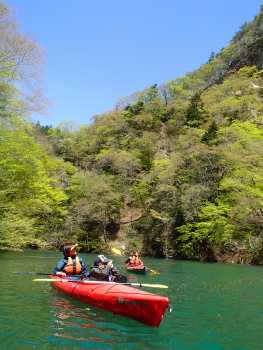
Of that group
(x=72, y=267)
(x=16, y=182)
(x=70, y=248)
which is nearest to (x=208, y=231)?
(x=16, y=182)

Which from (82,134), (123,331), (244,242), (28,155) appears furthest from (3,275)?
(82,134)

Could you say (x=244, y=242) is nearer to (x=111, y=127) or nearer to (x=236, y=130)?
(x=236, y=130)

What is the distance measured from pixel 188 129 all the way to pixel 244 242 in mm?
15538

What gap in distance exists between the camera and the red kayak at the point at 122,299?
4.18 m

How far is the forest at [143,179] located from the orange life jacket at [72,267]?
20.0 feet

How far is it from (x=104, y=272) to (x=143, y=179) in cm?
2259

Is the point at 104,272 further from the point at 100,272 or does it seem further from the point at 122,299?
the point at 122,299

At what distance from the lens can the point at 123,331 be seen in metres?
4.11

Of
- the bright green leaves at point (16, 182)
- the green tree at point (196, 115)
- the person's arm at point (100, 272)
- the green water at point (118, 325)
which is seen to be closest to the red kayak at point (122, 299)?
the green water at point (118, 325)

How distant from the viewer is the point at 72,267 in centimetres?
685

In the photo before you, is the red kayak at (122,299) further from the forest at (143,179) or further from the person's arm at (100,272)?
the forest at (143,179)

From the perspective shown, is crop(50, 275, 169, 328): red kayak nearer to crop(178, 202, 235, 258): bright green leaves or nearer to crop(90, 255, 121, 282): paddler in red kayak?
crop(90, 255, 121, 282): paddler in red kayak

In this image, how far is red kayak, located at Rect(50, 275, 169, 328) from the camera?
4180mm

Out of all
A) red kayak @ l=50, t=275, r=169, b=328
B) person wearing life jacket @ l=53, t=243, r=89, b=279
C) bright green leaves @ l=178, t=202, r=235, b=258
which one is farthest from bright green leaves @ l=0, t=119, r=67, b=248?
bright green leaves @ l=178, t=202, r=235, b=258
